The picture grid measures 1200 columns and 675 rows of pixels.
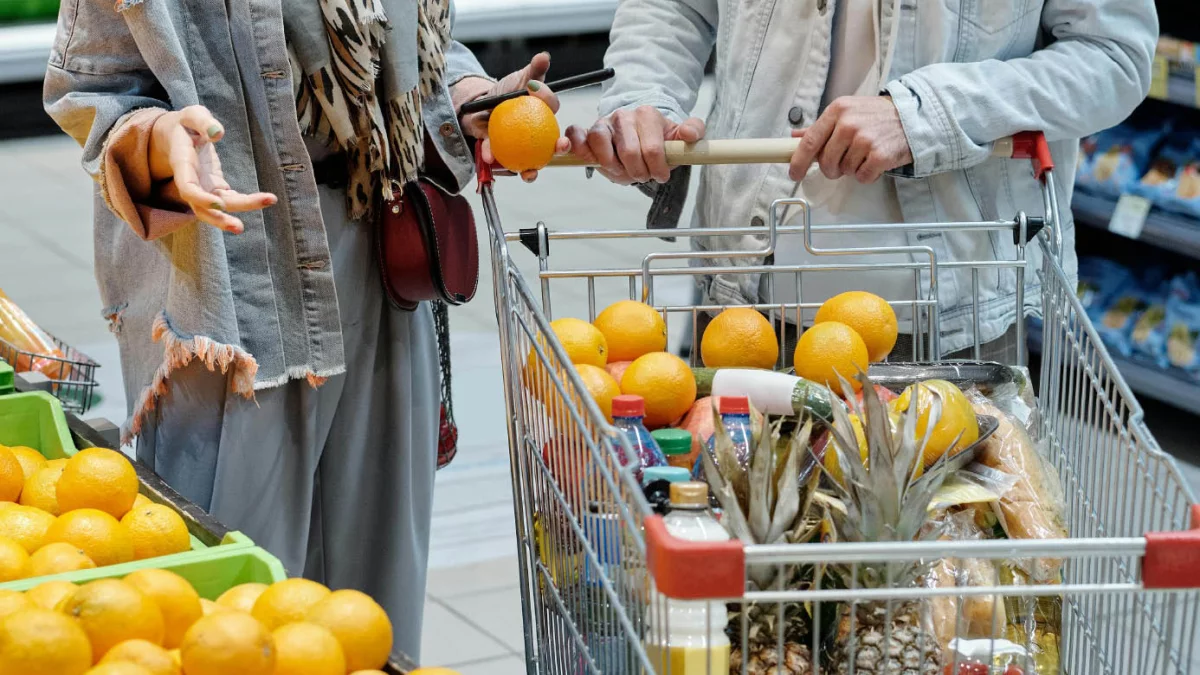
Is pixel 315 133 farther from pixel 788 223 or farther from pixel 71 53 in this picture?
pixel 788 223

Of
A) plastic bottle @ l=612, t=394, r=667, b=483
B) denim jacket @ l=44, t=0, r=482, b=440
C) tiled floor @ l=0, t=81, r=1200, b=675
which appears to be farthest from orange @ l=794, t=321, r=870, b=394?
tiled floor @ l=0, t=81, r=1200, b=675

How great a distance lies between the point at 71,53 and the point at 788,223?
3.56ft

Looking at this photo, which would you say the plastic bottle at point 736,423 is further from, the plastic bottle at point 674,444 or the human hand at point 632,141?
the human hand at point 632,141

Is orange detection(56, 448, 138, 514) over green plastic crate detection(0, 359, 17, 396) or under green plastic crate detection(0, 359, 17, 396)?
under

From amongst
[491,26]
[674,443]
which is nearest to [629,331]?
[674,443]

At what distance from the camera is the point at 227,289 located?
1684mm

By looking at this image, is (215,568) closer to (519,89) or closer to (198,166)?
(198,166)

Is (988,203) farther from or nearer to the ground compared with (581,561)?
farther from the ground

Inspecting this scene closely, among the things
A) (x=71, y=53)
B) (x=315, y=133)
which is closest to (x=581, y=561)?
(x=315, y=133)

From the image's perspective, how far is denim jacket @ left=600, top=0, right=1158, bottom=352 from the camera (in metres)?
1.88

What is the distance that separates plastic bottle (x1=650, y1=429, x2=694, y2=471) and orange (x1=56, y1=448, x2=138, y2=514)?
594 mm

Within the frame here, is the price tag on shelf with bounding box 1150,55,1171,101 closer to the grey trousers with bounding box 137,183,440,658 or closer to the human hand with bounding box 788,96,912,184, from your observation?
the human hand with bounding box 788,96,912,184

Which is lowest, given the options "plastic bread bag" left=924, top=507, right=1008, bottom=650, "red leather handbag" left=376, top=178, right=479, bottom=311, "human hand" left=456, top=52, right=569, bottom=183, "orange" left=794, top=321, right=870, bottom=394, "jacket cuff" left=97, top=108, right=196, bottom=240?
"plastic bread bag" left=924, top=507, right=1008, bottom=650

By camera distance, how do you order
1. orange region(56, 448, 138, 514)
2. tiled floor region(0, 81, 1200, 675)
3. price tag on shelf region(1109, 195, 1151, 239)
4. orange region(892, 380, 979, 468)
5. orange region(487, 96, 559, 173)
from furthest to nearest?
price tag on shelf region(1109, 195, 1151, 239) < tiled floor region(0, 81, 1200, 675) < orange region(487, 96, 559, 173) < orange region(892, 380, 979, 468) < orange region(56, 448, 138, 514)
